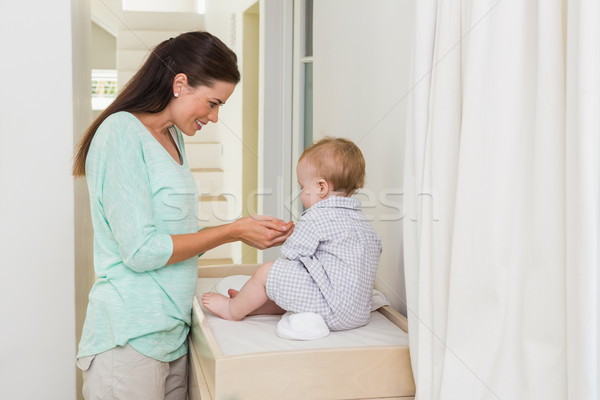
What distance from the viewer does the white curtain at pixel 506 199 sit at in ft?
2.49

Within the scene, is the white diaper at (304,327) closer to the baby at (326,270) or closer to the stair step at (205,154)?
the baby at (326,270)

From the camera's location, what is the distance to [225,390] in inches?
42.1

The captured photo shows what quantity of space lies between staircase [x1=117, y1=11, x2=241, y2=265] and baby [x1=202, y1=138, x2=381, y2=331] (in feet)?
11.9

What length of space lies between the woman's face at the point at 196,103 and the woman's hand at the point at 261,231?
24 centimetres

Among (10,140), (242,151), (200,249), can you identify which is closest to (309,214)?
(200,249)

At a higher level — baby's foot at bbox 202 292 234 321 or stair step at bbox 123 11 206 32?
stair step at bbox 123 11 206 32

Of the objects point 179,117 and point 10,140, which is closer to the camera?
point 179,117

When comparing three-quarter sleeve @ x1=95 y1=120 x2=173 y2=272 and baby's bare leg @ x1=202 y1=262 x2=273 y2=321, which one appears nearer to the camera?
three-quarter sleeve @ x1=95 y1=120 x2=173 y2=272

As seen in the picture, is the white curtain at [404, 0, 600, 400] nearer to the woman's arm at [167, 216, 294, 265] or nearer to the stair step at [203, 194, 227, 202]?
the woman's arm at [167, 216, 294, 265]

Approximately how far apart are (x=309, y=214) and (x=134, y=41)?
18.4 ft

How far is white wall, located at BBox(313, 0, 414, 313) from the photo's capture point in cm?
159

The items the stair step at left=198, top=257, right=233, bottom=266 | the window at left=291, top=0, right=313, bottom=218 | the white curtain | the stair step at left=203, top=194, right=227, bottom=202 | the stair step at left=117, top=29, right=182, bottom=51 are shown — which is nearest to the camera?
the white curtain

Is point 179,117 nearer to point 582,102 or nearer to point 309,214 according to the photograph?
point 309,214

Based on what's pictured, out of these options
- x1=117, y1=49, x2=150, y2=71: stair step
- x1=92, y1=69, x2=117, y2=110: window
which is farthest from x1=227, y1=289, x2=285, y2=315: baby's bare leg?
x1=92, y1=69, x2=117, y2=110: window
